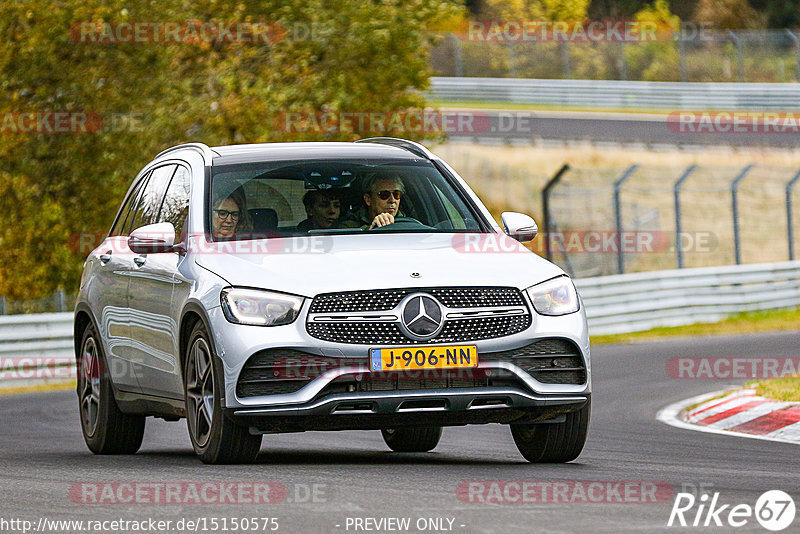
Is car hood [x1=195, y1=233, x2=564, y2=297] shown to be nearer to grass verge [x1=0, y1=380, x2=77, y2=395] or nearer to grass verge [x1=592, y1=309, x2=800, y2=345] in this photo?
grass verge [x1=0, y1=380, x2=77, y2=395]

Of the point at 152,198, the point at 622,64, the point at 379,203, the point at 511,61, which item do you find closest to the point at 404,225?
the point at 379,203

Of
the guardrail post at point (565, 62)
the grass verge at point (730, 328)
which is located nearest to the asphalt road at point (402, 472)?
the grass verge at point (730, 328)

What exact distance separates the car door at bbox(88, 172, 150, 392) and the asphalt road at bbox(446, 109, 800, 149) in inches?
1282

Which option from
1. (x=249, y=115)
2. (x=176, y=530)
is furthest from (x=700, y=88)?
(x=176, y=530)

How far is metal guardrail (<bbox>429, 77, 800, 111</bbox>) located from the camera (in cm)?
4916

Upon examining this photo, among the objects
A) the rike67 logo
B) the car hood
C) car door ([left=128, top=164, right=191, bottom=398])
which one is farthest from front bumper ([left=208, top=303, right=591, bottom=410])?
the rike67 logo

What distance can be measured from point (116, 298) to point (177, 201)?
0.86 m

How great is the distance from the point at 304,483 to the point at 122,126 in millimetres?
19470

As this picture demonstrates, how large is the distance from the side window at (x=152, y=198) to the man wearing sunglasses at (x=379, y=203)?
143 cm

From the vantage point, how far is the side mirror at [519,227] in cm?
943

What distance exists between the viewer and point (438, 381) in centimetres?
835

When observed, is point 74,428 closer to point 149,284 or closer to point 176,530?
point 149,284

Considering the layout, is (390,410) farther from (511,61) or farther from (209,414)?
(511,61)

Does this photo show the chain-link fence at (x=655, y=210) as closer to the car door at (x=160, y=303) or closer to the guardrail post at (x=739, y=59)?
the guardrail post at (x=739, y=59)
